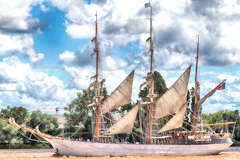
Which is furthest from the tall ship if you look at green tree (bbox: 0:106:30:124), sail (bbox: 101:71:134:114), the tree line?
green tree (bbox: 0:106:30:124)

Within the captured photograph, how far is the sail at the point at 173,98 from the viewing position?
227 ft

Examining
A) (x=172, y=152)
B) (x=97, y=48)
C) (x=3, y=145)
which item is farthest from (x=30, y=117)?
(x=172, y=152)

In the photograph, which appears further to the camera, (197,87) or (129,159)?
(197,87)

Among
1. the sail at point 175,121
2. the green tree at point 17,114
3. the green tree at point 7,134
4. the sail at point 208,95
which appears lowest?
the green tree at point 7,134

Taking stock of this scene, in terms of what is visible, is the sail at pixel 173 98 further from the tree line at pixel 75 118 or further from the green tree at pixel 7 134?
the green tree at pixel 7 134

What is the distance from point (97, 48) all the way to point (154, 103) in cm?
1428

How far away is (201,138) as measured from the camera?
233ft

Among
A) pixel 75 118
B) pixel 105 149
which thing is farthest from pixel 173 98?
pixel 75 118

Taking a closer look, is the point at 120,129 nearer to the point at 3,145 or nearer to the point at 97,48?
the point at 97,48

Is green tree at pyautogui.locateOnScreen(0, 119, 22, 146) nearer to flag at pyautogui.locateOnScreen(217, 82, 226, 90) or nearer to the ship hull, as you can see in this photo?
the ship hull

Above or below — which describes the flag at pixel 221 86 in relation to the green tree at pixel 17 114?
above

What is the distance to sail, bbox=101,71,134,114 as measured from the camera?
6744 cm

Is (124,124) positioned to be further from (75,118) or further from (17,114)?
(17,114)

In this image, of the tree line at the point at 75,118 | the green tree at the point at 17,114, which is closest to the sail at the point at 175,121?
the tree line at the point at 75,118
